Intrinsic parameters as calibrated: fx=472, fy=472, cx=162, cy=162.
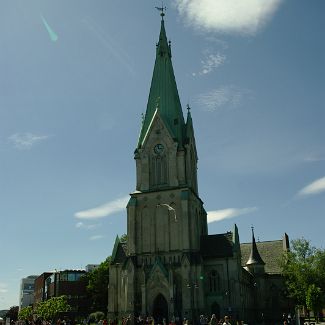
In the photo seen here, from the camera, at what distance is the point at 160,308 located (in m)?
62.2

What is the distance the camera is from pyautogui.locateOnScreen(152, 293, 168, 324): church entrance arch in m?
61.5

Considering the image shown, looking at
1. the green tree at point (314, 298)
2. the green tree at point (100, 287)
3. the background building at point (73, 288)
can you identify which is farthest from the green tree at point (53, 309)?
the green tree at point (314, 298)

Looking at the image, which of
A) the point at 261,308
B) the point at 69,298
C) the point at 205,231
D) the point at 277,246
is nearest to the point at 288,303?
the point at 261,308

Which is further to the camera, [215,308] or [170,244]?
[170,244]

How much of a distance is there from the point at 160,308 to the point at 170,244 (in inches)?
333

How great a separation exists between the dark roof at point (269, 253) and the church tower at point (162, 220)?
19.8m

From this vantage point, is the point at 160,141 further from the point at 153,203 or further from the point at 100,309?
the point at 100,309

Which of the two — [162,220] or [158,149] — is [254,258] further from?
[158,149]

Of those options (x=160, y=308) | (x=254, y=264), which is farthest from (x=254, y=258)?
(x=160, y=308)

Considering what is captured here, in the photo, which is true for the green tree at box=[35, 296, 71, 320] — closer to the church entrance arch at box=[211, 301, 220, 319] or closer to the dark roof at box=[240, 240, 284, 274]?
the church entrance arch at box=[211, 301, 220, 319]

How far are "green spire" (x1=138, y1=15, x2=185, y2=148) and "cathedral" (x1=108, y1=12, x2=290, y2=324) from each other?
151 millimetres

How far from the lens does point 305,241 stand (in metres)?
72.2

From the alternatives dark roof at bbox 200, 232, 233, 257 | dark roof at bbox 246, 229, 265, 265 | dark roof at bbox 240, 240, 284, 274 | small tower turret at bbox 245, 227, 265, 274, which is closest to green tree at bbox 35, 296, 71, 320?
dark roof at bbox 200, 232, 233, 257

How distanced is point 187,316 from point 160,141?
25.3 meters
